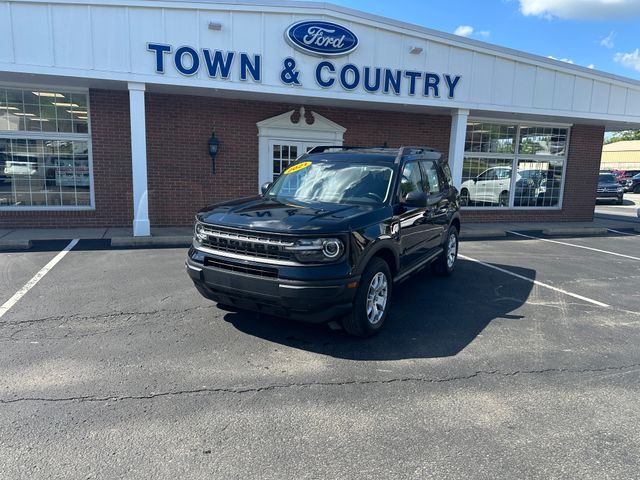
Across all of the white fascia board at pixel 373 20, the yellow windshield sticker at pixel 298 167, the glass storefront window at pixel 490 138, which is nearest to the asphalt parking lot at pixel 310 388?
the yellow windshield sticker at pixel 298 167

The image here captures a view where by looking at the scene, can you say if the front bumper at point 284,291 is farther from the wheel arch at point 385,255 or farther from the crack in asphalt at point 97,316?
the crack in asphalt at point 97,316

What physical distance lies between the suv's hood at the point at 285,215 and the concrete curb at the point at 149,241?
4786 mm

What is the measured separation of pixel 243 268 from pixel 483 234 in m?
9.15

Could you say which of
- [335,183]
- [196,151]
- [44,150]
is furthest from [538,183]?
[44,150]

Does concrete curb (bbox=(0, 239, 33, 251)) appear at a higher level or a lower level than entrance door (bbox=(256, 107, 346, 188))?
lower

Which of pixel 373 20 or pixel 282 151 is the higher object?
pixel 373 20

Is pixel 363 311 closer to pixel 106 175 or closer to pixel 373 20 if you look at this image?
pixel 373 20

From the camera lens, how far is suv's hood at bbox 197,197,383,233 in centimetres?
414

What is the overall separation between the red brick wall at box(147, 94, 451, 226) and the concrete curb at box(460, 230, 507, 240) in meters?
4.82

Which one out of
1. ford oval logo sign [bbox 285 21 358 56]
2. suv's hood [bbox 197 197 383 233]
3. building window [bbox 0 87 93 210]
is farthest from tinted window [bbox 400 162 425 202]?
building window [bbox 0 87 93 210]

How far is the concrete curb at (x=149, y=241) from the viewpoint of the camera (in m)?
9.05

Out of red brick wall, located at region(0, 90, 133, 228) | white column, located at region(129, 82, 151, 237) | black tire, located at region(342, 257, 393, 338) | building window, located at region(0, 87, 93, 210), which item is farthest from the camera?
red brick wall, located at region(0, 90, 133, 228)

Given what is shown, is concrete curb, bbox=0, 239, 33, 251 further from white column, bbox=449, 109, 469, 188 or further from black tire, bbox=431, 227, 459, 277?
white column, bbox=449, 109, 469, 188

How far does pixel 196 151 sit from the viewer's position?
1119 centimetres
